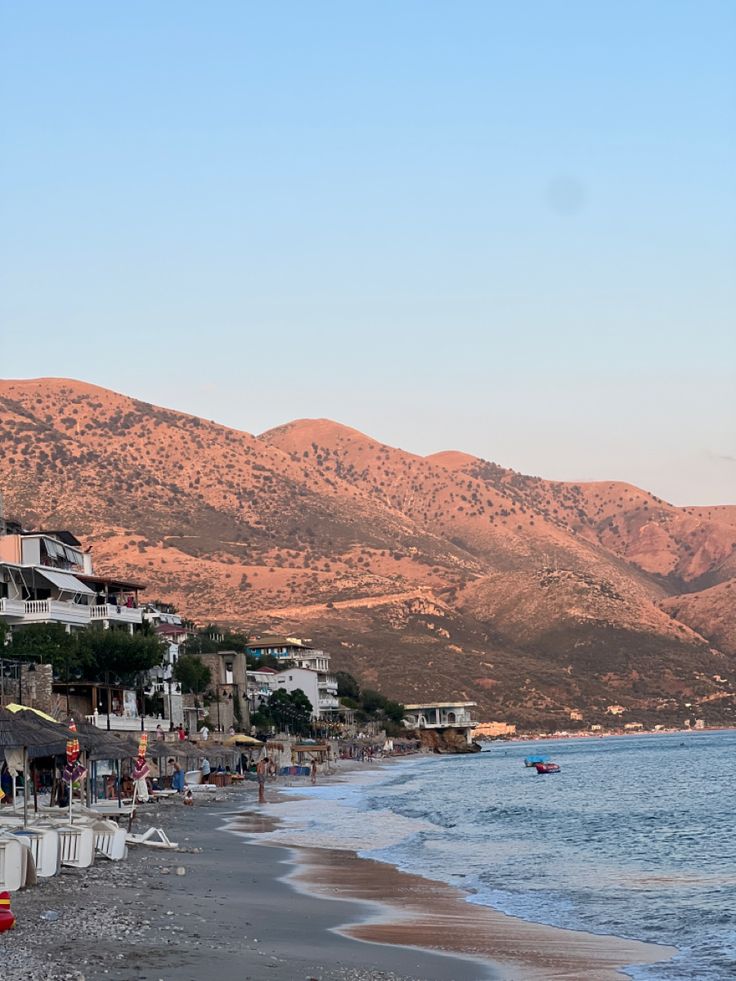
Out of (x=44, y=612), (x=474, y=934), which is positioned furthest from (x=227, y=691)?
(x=474, y=934)

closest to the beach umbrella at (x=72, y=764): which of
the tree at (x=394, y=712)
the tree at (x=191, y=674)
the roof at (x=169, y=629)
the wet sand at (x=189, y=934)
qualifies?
the wet sand at (x=189, y=934)

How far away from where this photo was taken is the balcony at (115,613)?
70.0 m

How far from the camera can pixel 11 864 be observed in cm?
2094

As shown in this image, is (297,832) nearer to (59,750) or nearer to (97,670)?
(59,750)

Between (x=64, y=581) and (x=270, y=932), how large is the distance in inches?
2008

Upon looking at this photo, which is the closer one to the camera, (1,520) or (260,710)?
(1,520)

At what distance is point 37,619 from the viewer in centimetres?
6425

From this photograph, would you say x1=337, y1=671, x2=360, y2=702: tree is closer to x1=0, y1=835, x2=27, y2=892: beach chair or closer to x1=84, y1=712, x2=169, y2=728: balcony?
x1=84, y1=712, x2=169, y2=728: balcony

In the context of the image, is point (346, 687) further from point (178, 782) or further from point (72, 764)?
point (72, 764)

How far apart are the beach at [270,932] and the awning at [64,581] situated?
127ft

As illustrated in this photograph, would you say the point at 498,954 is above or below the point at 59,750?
below

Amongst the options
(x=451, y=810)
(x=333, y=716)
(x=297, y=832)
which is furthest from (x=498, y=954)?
(x=333, y=716)

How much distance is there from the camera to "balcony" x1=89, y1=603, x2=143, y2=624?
70.0 metres

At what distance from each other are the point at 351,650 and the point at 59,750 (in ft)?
545
